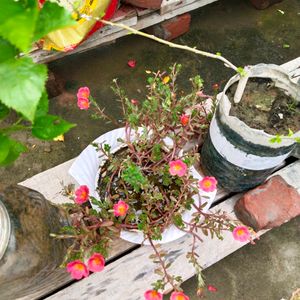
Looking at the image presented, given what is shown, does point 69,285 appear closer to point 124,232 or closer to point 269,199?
point 124,232

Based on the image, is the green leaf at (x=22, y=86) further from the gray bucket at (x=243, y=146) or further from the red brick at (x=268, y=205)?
the red brick at (x=268, y=205)

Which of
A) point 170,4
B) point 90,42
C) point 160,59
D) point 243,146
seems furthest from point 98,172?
point 160,59

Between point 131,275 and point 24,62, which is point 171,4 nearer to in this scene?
point 131,275

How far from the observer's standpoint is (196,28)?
247 cm

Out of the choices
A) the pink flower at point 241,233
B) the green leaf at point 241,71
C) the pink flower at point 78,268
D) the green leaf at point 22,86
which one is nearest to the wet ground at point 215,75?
the pink flower at point 241,233

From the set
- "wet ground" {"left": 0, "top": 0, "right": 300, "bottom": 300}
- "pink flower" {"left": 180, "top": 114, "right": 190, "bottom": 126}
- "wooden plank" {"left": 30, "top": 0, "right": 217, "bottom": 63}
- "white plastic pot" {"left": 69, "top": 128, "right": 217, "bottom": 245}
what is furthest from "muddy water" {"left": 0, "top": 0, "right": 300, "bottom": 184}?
"pink flower" {"left": 180, "top": 114, "right": 190, "bottom": 126}

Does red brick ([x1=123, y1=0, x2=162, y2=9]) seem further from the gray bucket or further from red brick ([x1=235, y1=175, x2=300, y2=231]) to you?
Answer: red brick ([x1=235, y1=175, x2=300, y2=231])

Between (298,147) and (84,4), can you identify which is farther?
(84,4)

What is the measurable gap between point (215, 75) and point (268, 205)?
1.16 m

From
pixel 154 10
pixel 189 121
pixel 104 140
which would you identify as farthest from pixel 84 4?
pixel 189 121

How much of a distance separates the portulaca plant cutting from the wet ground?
666 mm

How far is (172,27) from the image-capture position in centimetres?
224

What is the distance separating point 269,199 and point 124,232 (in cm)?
Result: 52

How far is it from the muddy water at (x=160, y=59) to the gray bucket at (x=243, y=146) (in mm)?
955
